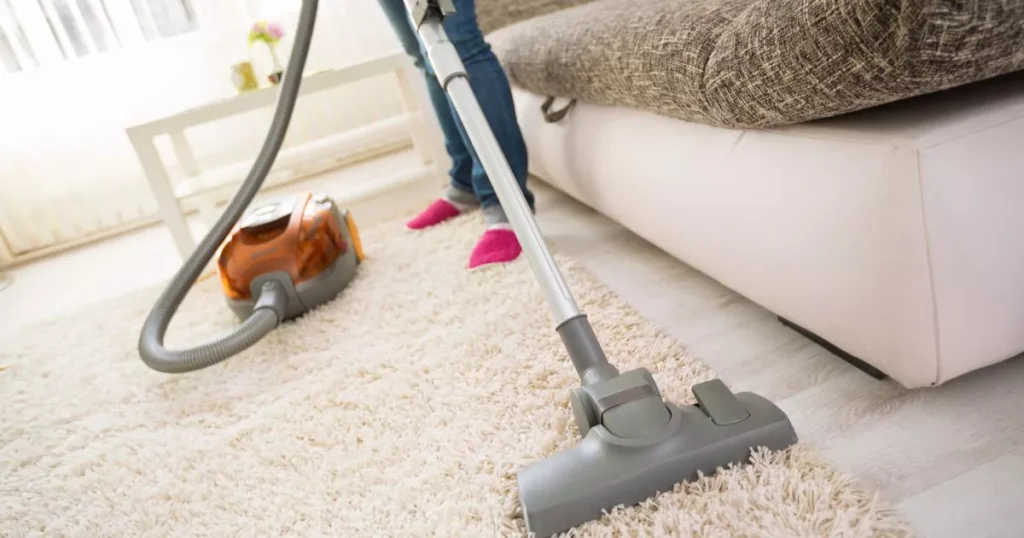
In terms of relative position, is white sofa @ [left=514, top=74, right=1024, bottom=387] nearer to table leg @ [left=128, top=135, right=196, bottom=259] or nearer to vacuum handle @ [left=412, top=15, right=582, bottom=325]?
vacuum handle @ [left=412, top=15, right=582, bottom=325]

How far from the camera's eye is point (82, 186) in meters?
2.34

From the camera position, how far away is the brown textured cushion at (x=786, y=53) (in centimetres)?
46

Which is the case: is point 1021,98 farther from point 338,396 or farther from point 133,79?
point 133,79

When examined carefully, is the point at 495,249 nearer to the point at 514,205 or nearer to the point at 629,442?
the point at 514,205

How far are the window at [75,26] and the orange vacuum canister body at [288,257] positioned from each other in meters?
1.48

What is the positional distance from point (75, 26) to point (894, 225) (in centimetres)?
258

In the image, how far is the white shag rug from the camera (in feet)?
1.86

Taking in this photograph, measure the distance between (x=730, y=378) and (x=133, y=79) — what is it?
2.34 metres

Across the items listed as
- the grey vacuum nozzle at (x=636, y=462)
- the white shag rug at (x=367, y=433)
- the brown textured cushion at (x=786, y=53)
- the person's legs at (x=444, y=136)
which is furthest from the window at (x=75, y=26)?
the grey vacuum nozzle at (x=636, y=462)

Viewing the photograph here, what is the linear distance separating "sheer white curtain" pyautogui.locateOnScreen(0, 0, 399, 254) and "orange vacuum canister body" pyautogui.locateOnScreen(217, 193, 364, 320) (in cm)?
132

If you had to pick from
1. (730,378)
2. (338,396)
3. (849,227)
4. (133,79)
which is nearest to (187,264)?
(338,396)

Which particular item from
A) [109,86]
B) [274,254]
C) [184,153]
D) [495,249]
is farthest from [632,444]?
[109,86]

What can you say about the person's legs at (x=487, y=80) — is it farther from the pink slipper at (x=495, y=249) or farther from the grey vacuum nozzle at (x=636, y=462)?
the grey vacuum nozzle at (x=636, y=462)

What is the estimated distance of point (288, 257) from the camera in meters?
1.16
